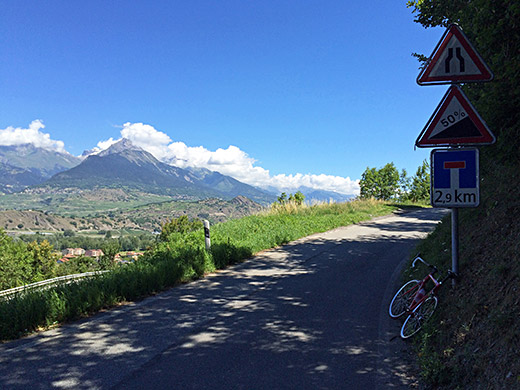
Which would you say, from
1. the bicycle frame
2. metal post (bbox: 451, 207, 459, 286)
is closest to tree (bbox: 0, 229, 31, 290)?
the bicycle frame

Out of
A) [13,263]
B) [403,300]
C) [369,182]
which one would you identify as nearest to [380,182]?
[369,182]

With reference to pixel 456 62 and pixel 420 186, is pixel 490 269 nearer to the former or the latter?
pixel 456 62

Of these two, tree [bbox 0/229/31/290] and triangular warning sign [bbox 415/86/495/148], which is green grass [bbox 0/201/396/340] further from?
tree [bbox 0/229/31/290]

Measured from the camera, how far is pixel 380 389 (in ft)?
10.5

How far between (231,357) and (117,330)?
1.80 m

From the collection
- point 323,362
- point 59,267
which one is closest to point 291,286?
point 323,362

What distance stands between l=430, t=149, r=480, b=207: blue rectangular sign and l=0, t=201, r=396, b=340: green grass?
16.9 ft

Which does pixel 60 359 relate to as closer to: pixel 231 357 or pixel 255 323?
pixel 231 357

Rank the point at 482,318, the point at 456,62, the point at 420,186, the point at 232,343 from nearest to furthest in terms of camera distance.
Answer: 1. the point at 482,318
2. the point at 456,62
3. the point at 232,343
4. the point at 420,186

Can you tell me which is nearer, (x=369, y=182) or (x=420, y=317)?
(x=420, y=317)

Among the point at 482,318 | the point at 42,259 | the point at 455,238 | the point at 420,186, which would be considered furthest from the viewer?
the point at 42,259

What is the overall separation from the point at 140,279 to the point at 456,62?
236 inches

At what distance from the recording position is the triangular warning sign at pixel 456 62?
3.72 meters

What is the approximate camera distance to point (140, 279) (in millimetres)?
6543
